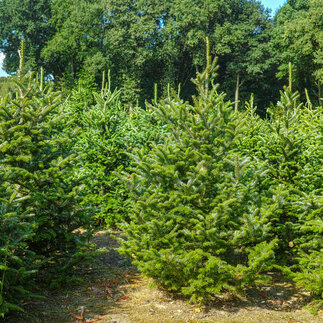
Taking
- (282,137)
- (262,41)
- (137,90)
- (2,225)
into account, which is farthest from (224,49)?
(2,225)

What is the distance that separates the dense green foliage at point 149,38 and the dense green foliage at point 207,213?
32.3 meters

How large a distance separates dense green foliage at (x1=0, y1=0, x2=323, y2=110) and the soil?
107 feet

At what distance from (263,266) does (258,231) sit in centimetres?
45

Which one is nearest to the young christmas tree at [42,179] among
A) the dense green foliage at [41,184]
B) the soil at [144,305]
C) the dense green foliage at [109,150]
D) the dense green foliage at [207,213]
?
the dense green foliage at [41,184]

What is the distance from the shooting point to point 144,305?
512 cm

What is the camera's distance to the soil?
15.4 feet

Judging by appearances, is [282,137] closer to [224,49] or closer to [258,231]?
[258,231]

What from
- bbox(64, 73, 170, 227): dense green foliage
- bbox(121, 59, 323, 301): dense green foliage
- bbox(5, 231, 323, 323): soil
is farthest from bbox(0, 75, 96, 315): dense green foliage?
bbox(64, 73, 170, 227): dense green foliage

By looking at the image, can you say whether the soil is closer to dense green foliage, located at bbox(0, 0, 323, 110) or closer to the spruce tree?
the spruce tree

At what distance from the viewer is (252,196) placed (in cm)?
538

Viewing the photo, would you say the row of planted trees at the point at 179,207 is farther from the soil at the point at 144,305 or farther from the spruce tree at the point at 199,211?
the soil at the point at 144,305

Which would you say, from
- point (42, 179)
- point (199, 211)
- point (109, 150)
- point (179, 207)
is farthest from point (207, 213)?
point (109, 150)

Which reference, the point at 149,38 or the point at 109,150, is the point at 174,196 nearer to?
the point at 109,150

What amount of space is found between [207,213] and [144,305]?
1.51 metres
